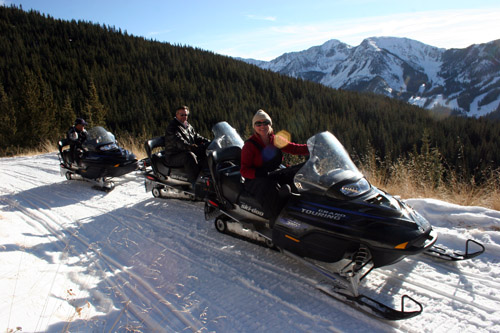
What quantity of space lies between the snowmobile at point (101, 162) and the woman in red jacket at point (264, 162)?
434cm

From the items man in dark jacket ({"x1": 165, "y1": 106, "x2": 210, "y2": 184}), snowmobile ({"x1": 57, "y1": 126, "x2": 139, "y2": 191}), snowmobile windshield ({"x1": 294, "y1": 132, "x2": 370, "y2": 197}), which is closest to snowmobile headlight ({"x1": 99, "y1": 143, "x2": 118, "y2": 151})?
snowmobile ({"x1": 57, "y1": 126, "x2": 139, "y2": 191})

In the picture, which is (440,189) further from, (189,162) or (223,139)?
(189,162)

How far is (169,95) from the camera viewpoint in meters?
67.6

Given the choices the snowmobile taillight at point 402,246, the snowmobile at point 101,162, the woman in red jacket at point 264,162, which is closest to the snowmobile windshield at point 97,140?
the snowmobile at point 101,162

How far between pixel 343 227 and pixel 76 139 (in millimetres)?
7269

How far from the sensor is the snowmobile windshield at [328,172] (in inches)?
120

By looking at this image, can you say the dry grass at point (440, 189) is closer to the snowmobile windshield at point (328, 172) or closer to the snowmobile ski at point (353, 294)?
the snowmobile windshield at point (328, 172)

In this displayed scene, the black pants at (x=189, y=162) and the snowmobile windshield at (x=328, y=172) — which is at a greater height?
the snowmobile windshield at (x=328, y=172)

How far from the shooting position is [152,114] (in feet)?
188

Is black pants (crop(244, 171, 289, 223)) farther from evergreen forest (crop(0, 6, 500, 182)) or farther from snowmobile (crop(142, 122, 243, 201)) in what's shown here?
evergreen forest (crop(0, 6, 500, 182))

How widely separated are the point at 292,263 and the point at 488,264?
1.98 meters

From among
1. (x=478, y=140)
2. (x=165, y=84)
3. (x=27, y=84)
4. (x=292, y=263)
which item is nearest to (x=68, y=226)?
(x=292, y=263)

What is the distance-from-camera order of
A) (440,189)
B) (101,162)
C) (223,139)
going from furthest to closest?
(101,162) < (440,189) < (223,139)

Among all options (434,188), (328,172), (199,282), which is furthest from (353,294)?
(434,188)
